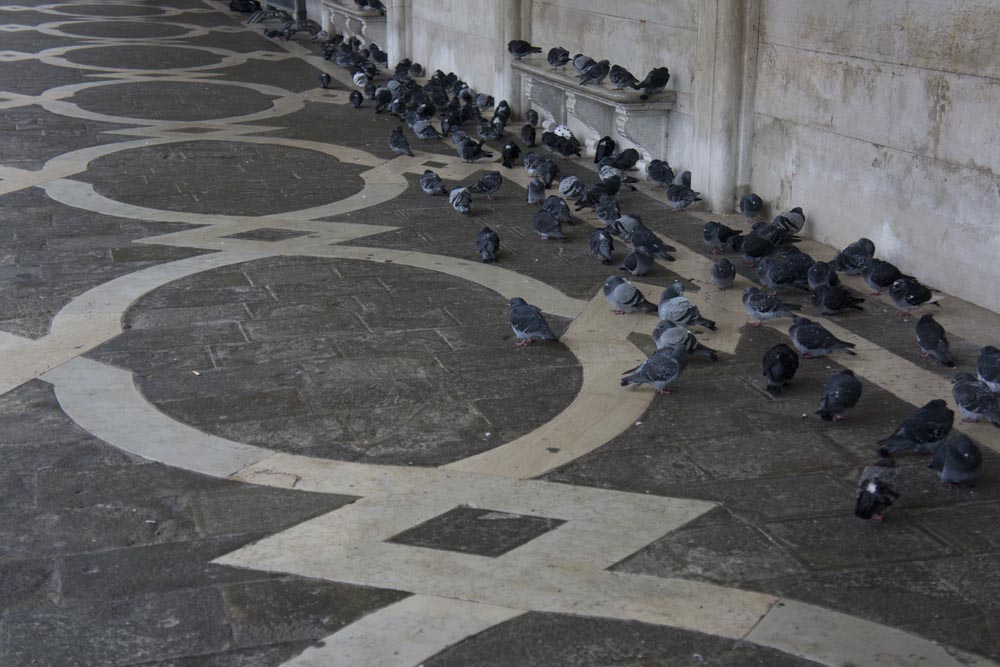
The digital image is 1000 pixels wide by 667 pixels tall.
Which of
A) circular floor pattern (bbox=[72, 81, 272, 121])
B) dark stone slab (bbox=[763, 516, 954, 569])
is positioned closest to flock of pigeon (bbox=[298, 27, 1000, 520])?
dark stone slab (bbox=[763, 516, 954, 569])

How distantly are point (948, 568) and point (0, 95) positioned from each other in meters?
14.6

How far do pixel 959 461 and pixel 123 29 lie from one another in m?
21.9

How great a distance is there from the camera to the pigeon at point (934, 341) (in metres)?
6.46

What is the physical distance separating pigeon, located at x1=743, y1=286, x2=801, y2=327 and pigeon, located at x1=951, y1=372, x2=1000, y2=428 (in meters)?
1.46

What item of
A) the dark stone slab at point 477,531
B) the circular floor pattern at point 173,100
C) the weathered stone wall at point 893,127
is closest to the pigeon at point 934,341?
the weathered stone wall at point 893,127

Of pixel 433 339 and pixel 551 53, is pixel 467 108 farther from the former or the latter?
pixel 433 339

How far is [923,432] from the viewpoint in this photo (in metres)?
5.33

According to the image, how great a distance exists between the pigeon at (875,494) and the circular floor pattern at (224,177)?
6426mm

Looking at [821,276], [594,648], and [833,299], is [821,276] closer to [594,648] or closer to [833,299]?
[833,299]

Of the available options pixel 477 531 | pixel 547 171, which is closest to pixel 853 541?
pixel 477 531

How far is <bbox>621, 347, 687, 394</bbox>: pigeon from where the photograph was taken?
6070mm

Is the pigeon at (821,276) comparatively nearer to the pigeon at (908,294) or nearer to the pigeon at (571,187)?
the pigeon at (908,294)

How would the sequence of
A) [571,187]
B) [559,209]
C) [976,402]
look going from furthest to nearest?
1. [571,187]
2. [559,209]
3. [976,402]

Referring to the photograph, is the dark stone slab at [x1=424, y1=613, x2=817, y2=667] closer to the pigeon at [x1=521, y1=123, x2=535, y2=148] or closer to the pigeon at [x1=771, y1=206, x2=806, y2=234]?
the pigeon at [x1=771, y1=206, x2=806, y2=234]
